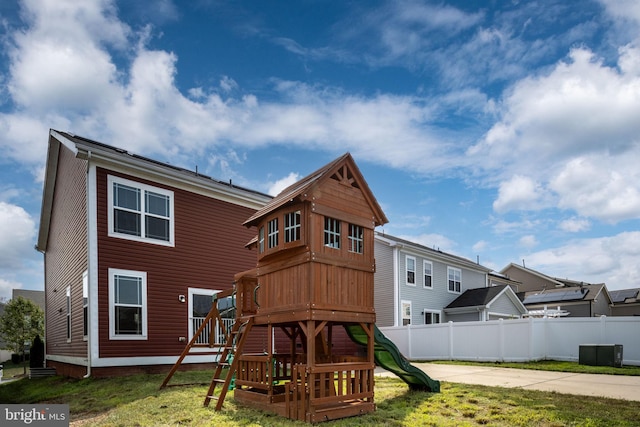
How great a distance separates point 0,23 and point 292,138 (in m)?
7.91

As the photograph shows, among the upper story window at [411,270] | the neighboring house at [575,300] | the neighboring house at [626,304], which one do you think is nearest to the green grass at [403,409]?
the upper story window at [411,270]

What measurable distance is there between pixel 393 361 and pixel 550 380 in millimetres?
4497

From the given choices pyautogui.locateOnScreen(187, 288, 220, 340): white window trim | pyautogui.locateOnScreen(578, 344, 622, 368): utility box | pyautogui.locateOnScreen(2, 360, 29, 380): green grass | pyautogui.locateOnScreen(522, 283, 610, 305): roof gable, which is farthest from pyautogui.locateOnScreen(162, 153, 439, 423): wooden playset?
pyautogui.locateOnScreen(522, 283, 610, 305): roof gable

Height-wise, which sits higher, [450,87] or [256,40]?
[256,40]

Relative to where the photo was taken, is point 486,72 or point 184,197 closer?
point 486,72

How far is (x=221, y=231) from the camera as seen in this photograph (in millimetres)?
16750

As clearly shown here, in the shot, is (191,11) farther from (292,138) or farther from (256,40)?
(292,138)

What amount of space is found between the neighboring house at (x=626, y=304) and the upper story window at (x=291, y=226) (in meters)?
40.6

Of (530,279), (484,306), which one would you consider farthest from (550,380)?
(530,279)

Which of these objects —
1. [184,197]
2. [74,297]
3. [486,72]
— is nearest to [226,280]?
[184,197]

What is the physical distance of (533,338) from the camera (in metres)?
16.8

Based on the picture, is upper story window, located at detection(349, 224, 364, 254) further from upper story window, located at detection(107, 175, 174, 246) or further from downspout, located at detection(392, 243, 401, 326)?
downspout, located at detection(392, 243, 401, 326)

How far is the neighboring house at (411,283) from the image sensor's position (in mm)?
25859

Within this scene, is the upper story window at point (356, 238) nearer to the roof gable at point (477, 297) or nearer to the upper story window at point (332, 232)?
the upper story window at point (332, 232)
